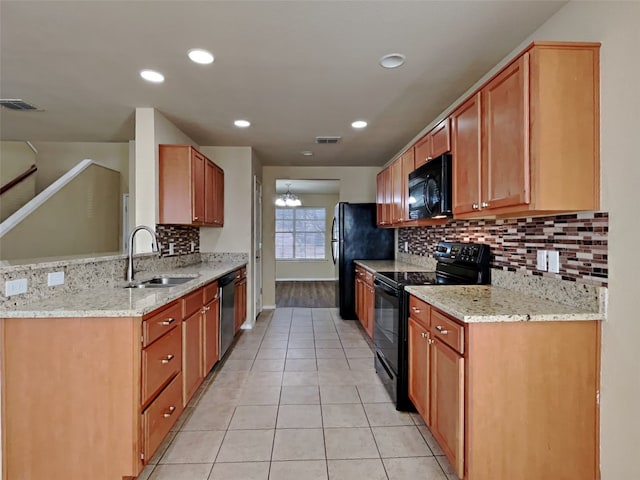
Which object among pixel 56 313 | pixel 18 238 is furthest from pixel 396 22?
pixel 18 238

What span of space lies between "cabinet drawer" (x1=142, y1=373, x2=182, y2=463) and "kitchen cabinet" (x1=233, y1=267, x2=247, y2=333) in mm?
1675

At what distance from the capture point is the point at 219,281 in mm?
3227

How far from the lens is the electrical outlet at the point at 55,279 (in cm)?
191

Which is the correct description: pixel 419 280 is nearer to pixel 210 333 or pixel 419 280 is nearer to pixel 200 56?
pixel 210 333

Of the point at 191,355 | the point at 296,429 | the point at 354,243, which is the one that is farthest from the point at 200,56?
the point at 354,243

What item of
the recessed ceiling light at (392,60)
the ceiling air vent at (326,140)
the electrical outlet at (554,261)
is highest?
the ceiling air vent at (326,140)

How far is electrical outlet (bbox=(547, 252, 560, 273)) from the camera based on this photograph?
1.77 meters

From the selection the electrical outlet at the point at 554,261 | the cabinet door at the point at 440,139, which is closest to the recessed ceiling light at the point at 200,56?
the cabinet door at the point at 440,139

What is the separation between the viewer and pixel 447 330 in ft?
5.75

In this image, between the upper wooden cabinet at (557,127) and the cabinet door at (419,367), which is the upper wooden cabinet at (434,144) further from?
the cabinet door at (419,367)

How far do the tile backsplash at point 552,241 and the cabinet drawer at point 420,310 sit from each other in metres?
0.64

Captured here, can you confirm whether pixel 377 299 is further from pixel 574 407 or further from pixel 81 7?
pixel 81 7

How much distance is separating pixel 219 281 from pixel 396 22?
8.17 feet

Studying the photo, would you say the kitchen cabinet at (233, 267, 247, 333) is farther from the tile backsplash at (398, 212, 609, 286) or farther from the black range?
the tile backsplash at (398, 212, 609, 286)
